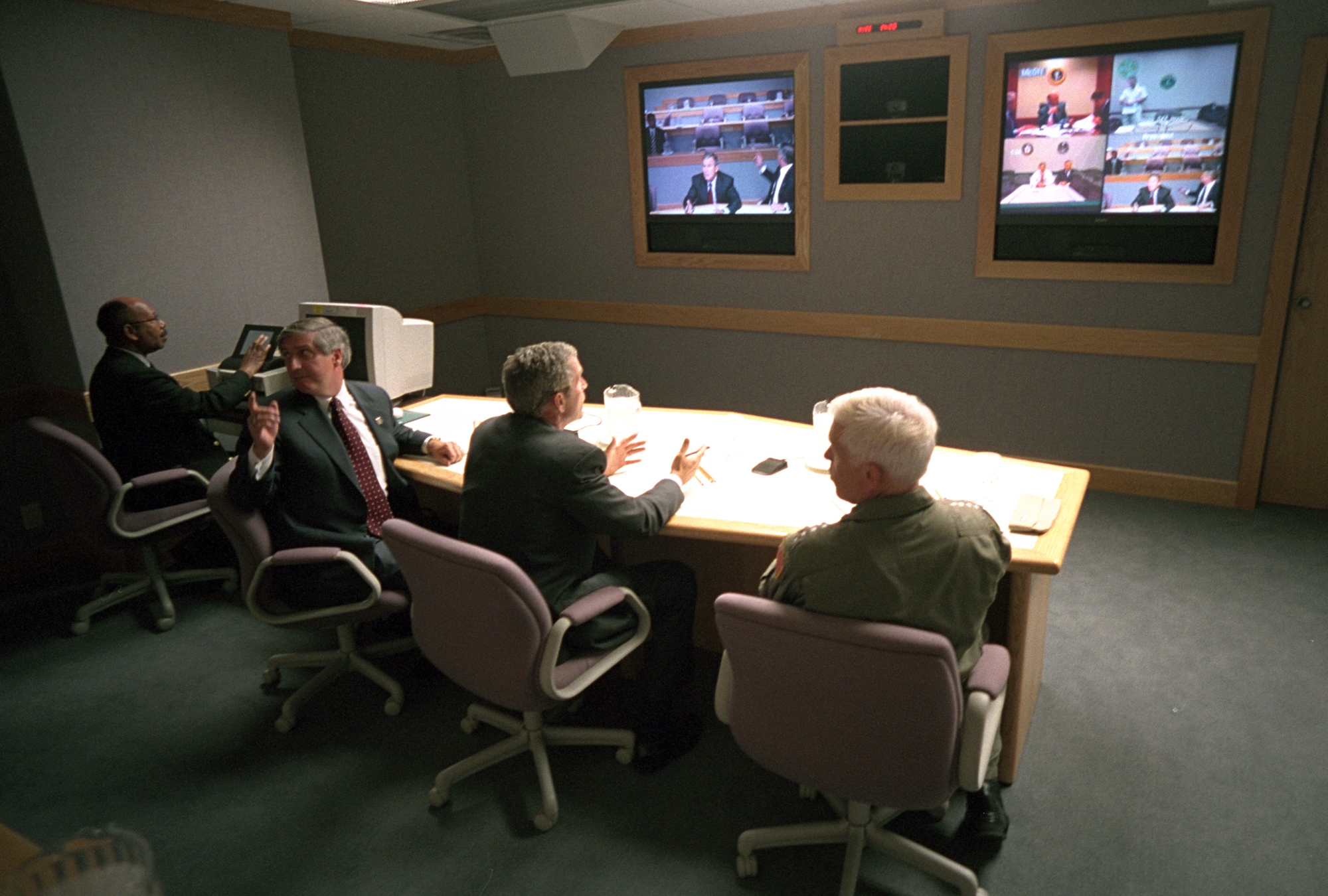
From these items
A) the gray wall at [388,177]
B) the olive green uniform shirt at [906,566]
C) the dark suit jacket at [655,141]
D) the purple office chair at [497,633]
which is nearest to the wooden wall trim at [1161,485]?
the dark suit jacket at [655,141]

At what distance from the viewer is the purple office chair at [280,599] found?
8.50 feet

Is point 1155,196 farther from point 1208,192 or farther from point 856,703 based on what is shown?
point 856,703

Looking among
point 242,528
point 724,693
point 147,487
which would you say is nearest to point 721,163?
point 147,487

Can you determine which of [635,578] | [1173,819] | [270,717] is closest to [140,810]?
[270,717]

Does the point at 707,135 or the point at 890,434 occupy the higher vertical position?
the point at 707,135

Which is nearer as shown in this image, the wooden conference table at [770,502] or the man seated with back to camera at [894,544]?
the man seated with back to camera at [894,544]

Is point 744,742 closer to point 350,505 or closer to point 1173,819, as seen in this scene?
point 1173,819

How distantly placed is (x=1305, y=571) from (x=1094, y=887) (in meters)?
2.15

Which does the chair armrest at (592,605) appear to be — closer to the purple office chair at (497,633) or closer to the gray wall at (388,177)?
the purple office chair at (497,633)

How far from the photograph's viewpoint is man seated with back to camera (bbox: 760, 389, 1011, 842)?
174cm

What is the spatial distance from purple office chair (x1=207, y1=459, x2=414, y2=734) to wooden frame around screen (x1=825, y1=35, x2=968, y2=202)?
3.07 metres

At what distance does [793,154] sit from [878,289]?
0.83 m

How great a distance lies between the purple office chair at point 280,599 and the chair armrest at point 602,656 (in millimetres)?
718

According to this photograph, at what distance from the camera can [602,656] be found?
92.7 inches
